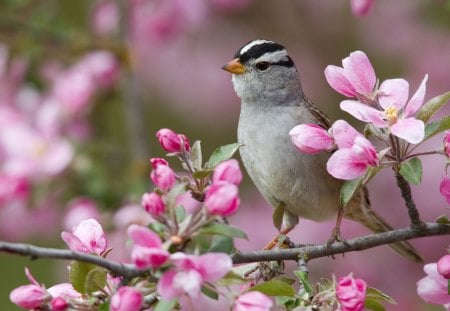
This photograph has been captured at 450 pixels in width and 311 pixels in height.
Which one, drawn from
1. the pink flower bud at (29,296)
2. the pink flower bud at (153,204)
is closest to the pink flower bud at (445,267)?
the pink flower bud at (153,204)

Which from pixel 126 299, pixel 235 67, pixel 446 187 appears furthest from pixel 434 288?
pixel 235 67

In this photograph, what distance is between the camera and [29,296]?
177 cm

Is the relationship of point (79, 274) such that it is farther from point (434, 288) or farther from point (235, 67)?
point (235, 67)

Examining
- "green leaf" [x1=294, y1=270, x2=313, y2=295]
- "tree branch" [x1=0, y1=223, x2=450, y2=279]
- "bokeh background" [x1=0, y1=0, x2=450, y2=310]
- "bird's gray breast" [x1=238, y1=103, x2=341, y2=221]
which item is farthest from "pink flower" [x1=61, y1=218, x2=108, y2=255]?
"bokeh background" [x1=0, y1=0, x2=450, y2=310]

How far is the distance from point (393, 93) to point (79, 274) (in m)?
0.82

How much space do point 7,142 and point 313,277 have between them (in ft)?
5.16

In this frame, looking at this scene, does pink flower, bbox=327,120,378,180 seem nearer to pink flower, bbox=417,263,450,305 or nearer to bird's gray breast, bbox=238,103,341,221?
pink flower, bbox=417,263,450,305

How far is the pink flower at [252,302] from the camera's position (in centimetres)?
174

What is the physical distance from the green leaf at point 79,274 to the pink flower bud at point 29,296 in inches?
3.5

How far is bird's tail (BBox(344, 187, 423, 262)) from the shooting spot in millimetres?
2959

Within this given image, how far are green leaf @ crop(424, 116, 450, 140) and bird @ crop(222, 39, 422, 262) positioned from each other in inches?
31.1

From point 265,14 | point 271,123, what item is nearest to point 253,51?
point 271,123

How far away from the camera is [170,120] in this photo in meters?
6.00

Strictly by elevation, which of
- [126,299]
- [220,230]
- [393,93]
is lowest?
[126,299]
